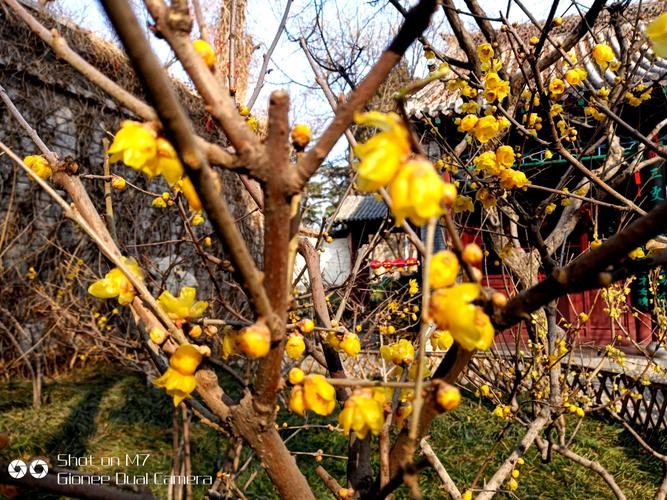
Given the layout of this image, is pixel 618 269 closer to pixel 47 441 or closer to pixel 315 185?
pixel 47 441

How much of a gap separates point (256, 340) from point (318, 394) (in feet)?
0.68

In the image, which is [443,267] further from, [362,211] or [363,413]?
[362,211]

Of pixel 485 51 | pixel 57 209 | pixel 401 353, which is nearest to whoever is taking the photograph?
pixel 401 353

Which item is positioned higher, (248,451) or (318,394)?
(318,394)

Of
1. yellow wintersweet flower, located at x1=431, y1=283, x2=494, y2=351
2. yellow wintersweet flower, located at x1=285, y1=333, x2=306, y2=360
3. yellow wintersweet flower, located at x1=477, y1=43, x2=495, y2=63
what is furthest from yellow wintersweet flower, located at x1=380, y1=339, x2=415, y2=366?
yellow wintersweet flower, located at x1=477, y1=43, x2=495, y2=63

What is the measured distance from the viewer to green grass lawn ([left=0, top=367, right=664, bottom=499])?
3564mm

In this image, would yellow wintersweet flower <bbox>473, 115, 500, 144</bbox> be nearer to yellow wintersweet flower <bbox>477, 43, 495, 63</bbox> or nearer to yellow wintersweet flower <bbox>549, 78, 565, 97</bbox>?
yellow wintersweet flower <bbox>549, 78, 565, 97</bbox>

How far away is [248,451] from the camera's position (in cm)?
388

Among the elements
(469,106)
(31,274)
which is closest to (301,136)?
(469,106)

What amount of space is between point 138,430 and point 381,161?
4600 millimetres

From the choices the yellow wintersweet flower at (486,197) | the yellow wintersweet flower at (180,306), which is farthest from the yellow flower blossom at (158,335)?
the yellow wintersweet flower at (486,197)

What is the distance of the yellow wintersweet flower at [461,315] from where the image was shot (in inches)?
22.5

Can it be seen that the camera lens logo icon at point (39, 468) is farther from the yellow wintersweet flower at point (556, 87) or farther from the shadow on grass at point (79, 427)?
the shadow on grass at point (79, 427)

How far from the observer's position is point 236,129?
0.56 meters
